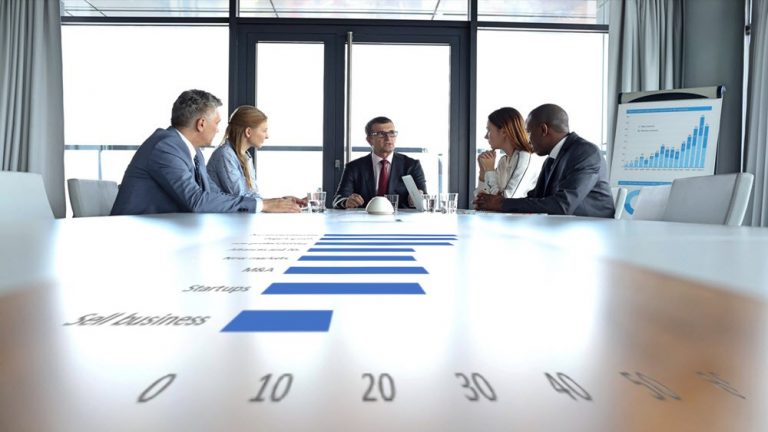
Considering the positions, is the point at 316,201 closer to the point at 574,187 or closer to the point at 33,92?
the point at 574,187

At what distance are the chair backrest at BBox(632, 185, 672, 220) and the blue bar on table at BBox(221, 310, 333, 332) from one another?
2.06 m

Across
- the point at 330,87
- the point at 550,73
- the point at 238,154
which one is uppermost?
the point at 550,73

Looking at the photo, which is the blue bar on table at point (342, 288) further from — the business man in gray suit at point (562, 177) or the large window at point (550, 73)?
the large window at point (550, 73)

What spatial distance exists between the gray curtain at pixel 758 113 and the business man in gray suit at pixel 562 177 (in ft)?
6.10

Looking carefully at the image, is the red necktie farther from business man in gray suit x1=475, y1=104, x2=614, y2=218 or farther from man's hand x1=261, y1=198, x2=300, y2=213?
man's hand x1=261, y1=198, x2=300, y2=213

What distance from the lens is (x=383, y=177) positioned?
3.43 m

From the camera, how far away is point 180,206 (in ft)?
6.66

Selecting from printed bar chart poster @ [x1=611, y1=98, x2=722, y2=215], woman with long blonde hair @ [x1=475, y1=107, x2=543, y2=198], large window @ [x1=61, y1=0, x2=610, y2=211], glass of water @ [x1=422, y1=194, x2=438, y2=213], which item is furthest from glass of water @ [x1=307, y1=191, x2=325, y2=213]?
printed bar chart poster @ [x1=611, y1=98, x2=722, y2=215]

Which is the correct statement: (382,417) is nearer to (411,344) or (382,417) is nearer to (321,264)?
(411,344)

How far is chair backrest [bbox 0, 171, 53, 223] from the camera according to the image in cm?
146

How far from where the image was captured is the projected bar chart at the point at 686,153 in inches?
142

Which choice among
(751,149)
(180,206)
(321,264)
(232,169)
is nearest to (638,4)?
(751,149)

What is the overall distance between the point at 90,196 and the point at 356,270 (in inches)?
73.8

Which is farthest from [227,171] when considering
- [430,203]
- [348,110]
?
[348,110]
